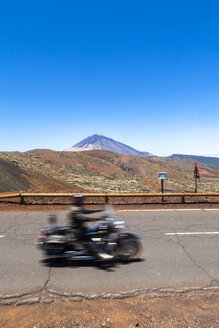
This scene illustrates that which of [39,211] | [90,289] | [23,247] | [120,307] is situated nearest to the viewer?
[120,307]

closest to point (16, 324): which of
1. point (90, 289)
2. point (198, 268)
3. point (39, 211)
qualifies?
point (90, 289)

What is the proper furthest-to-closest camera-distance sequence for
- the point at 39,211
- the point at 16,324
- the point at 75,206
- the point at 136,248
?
1. the point at 39,211
2. the point at 136,248
3. the point at 75,206
4. the point at 16,324

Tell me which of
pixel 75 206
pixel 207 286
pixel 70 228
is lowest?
pixel 207 286

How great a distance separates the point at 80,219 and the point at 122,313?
2.22 m

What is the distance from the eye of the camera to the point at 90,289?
4.71 m

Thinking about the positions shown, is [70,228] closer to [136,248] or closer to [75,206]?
[75,206]

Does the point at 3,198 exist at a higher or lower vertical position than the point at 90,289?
higher

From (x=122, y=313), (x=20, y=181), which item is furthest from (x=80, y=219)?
(x=20, y=181)

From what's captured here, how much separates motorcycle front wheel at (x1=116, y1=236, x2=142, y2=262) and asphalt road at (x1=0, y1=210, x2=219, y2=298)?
0.23 m

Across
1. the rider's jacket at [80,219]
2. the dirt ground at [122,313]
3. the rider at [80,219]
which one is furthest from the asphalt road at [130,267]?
the rider's jacket at [80,219]

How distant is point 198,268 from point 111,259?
87.9 inches

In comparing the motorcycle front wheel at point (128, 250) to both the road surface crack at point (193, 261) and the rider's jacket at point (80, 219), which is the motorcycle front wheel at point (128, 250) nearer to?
the rider's jacket at point (80, 219)

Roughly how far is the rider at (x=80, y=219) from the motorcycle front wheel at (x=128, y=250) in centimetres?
43

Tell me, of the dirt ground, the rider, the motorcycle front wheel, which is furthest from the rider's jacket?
the dirt ground
